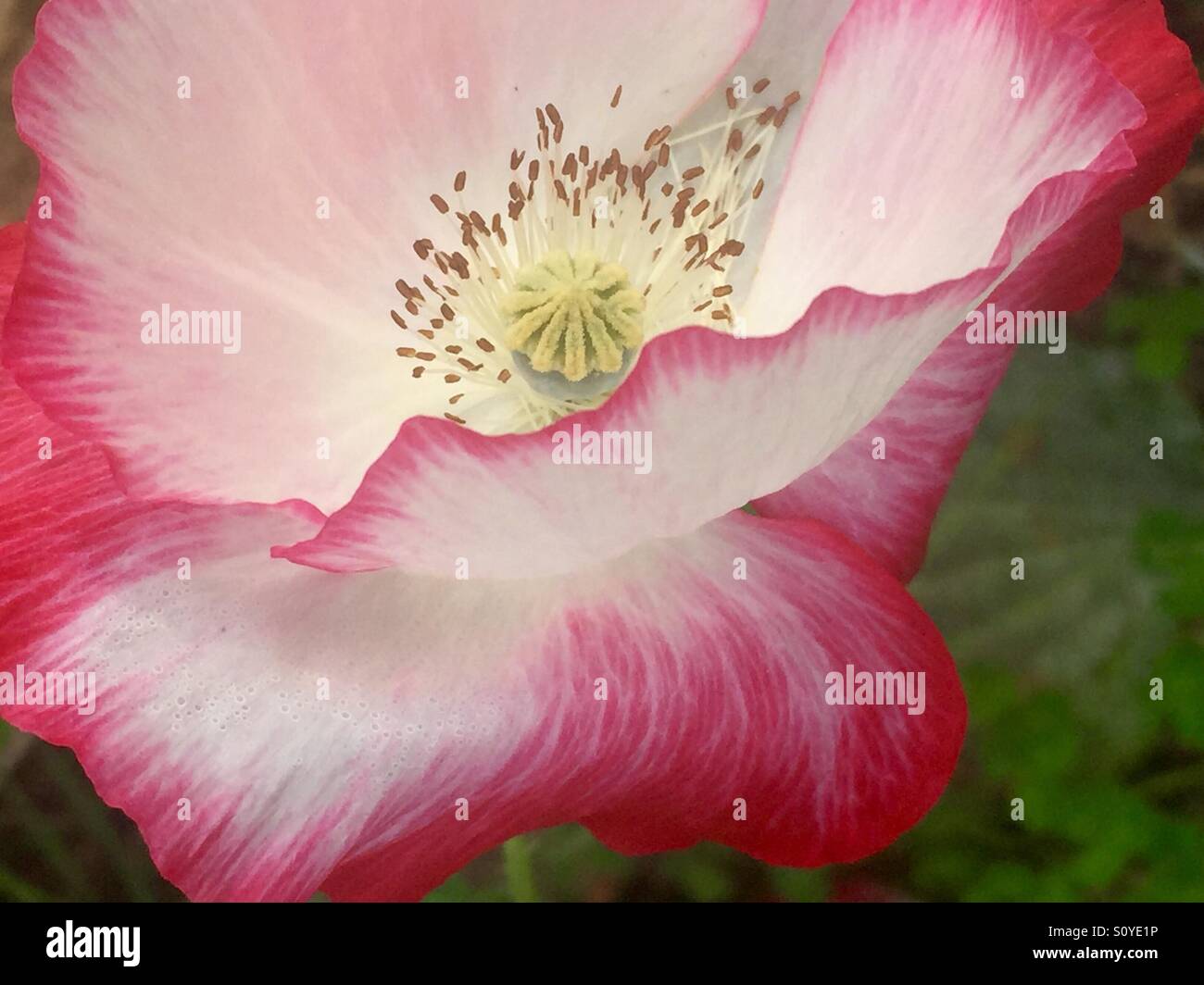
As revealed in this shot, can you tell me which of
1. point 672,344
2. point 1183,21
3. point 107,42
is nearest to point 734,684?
point 672,344

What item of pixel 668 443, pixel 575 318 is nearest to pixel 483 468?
pixel 668 443

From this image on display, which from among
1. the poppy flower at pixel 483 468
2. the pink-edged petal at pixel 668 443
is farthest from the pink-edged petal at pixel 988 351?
the pink-edged petal at pixel 668 443

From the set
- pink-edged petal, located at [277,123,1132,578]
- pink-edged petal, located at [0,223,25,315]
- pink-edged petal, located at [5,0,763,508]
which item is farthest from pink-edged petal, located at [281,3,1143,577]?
pink-edged petal, located at [0,223,25,315]

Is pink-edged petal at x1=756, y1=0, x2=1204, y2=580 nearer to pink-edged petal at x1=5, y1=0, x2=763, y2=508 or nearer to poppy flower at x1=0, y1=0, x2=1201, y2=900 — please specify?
poppy flower at x1=0, y1=0, x2=1201, y2=900

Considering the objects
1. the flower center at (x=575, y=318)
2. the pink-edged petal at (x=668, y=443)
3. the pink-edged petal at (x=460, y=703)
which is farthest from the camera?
the flower center at (x=575, y=318)

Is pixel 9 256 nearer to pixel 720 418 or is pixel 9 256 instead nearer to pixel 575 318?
pixel 575 318

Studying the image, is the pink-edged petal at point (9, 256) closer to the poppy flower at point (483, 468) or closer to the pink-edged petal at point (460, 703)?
the poppy flower at point (483, 468)
